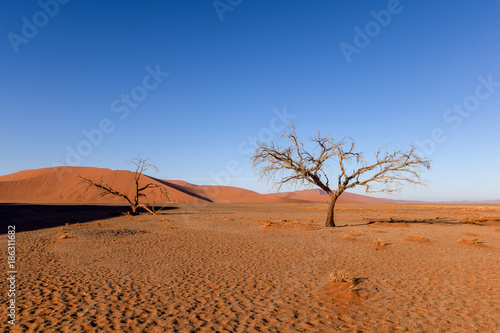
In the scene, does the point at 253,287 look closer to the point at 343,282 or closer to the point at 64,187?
the point at 343,282

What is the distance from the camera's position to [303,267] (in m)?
9.68

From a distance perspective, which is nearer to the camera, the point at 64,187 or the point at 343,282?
the point at 343,282

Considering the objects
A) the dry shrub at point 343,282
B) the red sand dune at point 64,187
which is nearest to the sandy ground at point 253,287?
the dry shrub at point 343,282

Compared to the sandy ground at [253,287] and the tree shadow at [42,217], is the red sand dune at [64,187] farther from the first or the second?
the sandy ground at [253,287]

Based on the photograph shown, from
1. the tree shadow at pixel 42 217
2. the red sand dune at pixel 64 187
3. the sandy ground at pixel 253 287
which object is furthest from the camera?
the red sand dune at pixel 64 187

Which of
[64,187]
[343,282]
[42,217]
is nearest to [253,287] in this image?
[343,282]

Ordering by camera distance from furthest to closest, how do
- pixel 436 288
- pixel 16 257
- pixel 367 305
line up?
pixel 16 257 < pixel 436 288 < pixel 367 305

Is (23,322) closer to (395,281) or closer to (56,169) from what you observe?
(395,281)

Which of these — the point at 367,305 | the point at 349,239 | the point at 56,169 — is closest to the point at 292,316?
the point at 367,305

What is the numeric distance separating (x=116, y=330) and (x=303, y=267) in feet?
20.5

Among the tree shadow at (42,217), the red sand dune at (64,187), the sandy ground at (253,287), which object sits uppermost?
the red sand dune at (64,187)

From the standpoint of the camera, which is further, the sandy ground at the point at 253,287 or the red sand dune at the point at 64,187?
the red sand dune at the point at 64,187

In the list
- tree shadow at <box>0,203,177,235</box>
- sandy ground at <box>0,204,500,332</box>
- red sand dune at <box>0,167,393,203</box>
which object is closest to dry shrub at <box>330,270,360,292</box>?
sandy ground at <box>0,204,500,332</box>

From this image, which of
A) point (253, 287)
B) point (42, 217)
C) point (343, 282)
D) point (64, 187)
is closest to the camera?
point (253, 287)
